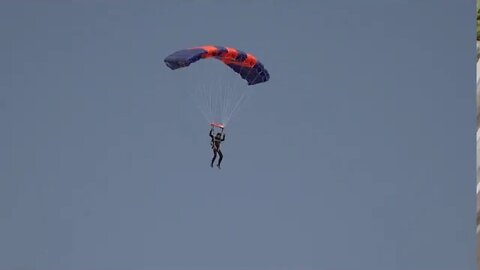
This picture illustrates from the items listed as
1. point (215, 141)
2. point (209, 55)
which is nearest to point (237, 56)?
point (209, 55)

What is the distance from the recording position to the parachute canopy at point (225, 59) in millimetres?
15727

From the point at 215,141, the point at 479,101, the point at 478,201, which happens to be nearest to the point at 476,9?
the point at 479,101

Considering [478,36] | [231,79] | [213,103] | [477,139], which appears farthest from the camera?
[231,79]

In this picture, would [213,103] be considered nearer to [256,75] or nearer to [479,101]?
[256,75]

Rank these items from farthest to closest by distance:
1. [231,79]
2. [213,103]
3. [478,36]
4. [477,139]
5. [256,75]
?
[231,79], [477,139], [478,36], [256,75], [213,103]

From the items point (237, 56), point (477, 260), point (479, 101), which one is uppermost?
point (479, 101)

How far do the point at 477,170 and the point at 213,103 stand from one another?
5.30m

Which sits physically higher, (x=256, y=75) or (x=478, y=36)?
(x=478, y=36)

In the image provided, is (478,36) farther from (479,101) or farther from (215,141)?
(215,141)

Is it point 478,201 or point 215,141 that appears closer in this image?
point 215,141

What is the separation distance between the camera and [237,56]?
16281 mm

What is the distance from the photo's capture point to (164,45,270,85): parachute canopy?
1573 cm

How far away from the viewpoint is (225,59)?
16.3 metres

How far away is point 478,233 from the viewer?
18875mm
